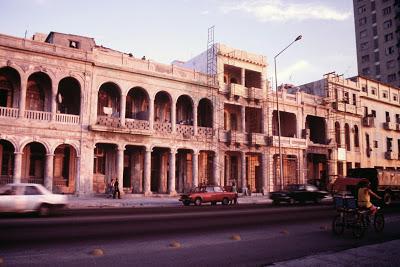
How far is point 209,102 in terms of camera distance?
35219 millimetres

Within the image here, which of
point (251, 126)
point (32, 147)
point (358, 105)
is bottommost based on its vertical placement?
point (32, 147)

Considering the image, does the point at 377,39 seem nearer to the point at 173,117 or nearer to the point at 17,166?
the point at 173,117

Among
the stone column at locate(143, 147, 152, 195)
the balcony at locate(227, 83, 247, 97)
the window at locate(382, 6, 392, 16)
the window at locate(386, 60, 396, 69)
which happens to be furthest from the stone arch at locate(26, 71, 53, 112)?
the window at locate(382, 6, 392, 16)

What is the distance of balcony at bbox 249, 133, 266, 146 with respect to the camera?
3594cm

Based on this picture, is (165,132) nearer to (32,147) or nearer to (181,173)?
(181,173)

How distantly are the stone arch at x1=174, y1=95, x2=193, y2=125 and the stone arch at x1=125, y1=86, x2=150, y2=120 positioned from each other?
3.62 metres

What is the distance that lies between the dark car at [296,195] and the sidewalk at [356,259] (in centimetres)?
1766

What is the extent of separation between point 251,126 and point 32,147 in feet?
72.3

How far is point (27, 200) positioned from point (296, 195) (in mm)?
17880

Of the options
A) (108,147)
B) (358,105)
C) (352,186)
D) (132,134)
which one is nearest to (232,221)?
(352,186)

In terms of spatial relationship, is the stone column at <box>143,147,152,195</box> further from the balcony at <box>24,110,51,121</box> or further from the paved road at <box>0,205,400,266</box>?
the paved road at <box>0,205,400,266</box>

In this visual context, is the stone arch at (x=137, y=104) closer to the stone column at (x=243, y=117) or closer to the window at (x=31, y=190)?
the stone column at (x=243, y=117)

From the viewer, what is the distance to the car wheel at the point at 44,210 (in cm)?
1566

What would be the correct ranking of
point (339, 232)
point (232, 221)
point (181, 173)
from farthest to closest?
point (181, 173), point (232, 221), point (339, 232)
